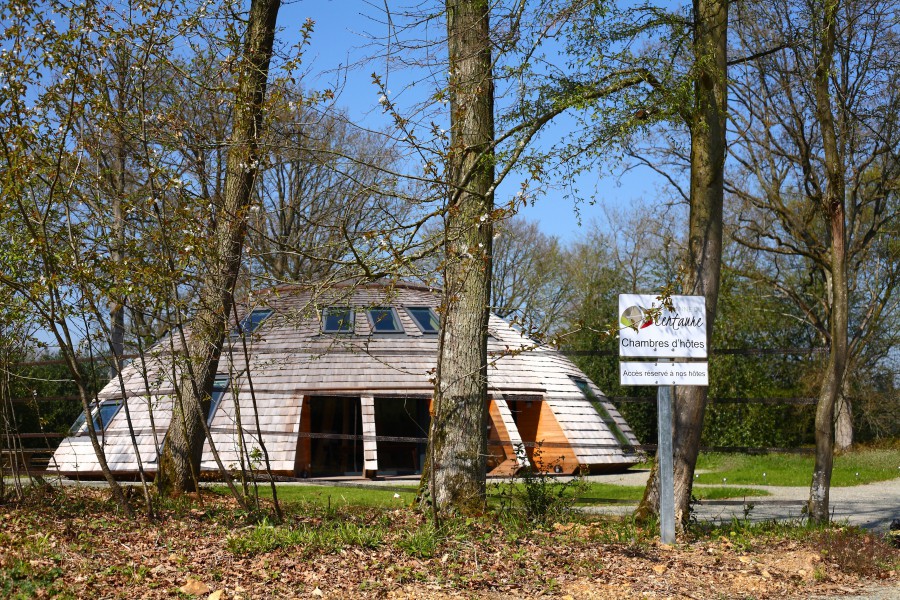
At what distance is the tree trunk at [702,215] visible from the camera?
8.06m

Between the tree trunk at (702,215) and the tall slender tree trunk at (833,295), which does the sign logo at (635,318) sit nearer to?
the tree trunk at (702,215)

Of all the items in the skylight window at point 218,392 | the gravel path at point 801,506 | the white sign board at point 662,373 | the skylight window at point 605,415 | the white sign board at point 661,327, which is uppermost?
the white sign board at point 661,327

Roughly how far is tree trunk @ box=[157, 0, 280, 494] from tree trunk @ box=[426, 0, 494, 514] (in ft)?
5.83

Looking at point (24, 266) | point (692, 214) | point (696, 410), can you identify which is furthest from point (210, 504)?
point (692, 214)

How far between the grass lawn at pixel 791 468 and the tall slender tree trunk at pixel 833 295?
6102 millimetres

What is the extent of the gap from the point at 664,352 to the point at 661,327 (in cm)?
22

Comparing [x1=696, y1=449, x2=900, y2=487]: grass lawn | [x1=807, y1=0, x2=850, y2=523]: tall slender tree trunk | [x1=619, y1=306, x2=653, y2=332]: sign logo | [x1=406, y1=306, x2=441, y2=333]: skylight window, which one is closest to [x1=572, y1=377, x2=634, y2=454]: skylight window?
[x1=696, y1=449, x2=900, y2=487]: grass lawn

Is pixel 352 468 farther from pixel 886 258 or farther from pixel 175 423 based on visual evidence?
pixel 886 258

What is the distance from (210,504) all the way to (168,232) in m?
3.23

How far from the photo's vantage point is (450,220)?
6453 millimetres

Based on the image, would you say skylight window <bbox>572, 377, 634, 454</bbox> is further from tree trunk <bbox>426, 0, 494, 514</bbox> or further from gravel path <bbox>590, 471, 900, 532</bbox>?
tree trunk <bbox>426, 0, 494, 514</bbox>

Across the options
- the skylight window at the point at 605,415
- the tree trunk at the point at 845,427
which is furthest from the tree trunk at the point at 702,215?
the tree trunk at the point at 845,427

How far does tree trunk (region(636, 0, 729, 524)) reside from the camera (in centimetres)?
806

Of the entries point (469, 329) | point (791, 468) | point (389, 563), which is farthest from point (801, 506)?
point (791, 468)
